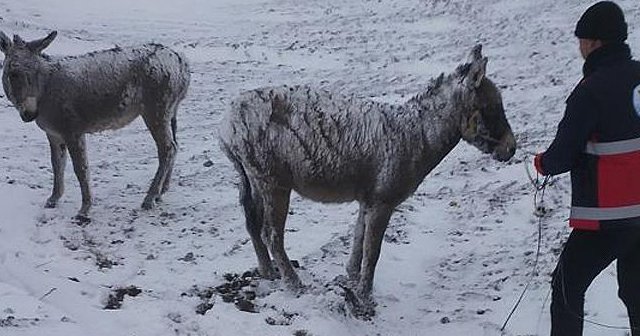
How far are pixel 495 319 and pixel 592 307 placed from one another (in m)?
0.72

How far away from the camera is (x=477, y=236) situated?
24.9 ft

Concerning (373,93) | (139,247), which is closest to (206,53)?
(373,93)

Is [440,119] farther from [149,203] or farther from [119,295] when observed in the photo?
[149,203]

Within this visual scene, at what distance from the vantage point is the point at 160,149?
9.09m

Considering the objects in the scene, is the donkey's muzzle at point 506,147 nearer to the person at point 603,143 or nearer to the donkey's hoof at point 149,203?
the person at point 603,143

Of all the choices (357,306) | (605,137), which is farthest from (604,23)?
(357,306)

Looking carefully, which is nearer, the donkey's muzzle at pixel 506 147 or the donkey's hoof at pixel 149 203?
the donkey's muzzle at pixel 506 147

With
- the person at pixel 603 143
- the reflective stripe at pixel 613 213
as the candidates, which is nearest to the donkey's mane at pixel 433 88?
the person at pixel 603 143

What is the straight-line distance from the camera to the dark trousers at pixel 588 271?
450 centimetres

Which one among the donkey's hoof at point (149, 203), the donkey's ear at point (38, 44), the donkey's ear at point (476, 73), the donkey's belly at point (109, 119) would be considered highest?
the donkey's ear at point (476, 73)

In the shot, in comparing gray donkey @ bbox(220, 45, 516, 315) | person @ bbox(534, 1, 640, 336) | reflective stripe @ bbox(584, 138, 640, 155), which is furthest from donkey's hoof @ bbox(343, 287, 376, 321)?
reflective stripe @ bbox(584, 138, 640, 155)

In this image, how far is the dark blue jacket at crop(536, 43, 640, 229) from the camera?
4.31 m

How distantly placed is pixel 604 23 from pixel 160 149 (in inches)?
233

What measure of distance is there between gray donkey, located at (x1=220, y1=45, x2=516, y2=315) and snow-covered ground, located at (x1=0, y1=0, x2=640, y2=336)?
79 cm
